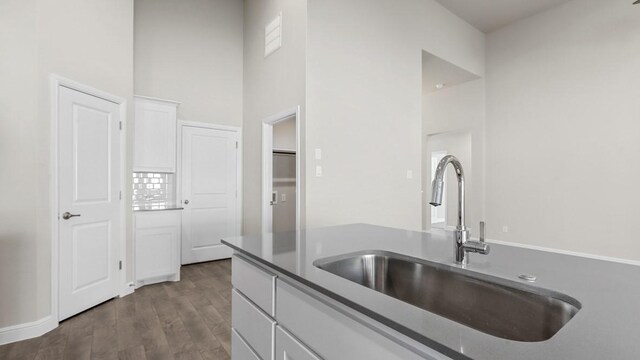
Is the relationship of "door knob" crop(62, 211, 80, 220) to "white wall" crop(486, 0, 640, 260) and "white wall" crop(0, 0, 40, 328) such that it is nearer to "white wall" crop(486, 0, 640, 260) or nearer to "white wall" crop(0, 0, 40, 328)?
"white wall" crop(0, 0, 40, 328)

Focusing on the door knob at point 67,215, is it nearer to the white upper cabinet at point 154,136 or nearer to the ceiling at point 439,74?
the white upper cabinet at point 154,136

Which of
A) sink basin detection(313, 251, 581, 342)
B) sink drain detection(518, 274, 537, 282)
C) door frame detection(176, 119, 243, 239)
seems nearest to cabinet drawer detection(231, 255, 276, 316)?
sink basin detection(313, 251, 581, 342)

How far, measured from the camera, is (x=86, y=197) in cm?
283

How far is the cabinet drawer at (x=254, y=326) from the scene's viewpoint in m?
1.14

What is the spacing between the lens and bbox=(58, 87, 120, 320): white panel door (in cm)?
263

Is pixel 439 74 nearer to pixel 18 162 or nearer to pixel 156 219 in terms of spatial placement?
pixel 156 219

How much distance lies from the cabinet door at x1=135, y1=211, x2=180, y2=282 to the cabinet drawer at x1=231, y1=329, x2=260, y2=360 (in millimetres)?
2561

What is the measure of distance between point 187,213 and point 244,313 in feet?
11.3

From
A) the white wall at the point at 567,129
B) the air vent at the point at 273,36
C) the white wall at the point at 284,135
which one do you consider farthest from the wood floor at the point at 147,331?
the white wall at the point at 567,129

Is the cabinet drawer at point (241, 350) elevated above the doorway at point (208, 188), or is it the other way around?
the doorway at point (208, 188)

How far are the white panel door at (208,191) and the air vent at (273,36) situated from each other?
1433 mm

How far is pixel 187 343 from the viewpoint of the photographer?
229 centimetres

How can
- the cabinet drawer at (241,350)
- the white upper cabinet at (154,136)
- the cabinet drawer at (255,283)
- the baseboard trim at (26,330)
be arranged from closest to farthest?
the cabinet drawer at (255,283) → the cabinet drawer at (241,350) → the baseboard trim at (26,330) → the white upper cabinet at (154,136)

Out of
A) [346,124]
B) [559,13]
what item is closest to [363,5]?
[346,124]
